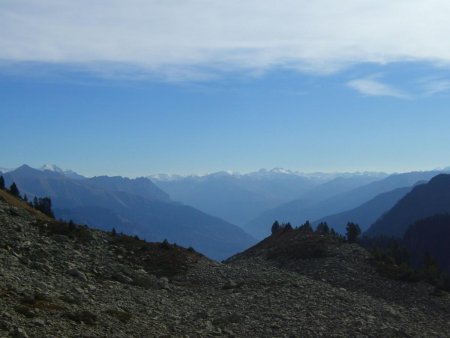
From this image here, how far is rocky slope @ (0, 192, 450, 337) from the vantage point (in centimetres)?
2556

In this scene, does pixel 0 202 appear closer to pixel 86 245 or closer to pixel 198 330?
pixel 86 245

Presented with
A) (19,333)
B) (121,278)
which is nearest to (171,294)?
(121,278)

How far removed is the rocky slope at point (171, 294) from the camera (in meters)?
25.6

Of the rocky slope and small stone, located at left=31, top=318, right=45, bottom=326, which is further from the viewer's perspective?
the rocky slope

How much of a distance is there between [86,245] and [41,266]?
1447 cm

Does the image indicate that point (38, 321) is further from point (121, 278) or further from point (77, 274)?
point (121, 278)

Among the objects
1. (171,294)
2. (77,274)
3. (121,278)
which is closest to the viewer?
(77,274)

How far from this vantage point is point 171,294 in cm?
3897

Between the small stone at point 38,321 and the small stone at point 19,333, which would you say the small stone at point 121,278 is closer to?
the small stone at point 38,321

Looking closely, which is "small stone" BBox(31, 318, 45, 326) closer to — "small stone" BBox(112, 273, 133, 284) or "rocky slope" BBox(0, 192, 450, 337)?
"rocky slope" BBox(0, 192, 450, 337)

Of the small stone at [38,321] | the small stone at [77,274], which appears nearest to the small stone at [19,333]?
the small stone at [38,321]

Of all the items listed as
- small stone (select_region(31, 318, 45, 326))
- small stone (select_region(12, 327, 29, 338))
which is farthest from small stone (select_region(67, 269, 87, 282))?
small stone (select_region(12, 327, 29, 338))

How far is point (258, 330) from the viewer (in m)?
29.9

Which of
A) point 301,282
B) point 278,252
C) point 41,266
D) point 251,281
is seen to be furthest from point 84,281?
point 278,252
